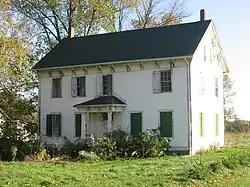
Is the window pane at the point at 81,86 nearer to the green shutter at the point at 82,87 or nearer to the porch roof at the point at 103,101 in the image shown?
the green shutter at the point at 82,87

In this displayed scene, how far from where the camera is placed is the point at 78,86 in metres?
33.9

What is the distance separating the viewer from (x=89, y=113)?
3259cm

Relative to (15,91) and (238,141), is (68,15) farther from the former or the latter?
(238,141)

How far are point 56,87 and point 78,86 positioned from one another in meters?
2.02

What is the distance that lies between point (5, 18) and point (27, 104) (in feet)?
57.1

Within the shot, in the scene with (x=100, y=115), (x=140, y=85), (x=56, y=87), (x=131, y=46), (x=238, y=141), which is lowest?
(x=238, y=141)

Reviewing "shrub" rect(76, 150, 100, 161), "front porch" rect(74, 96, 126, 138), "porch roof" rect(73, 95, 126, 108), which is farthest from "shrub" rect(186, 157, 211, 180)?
"porch roof" rect(73, 95, 126, 108)

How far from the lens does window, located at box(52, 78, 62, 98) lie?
34.8 m

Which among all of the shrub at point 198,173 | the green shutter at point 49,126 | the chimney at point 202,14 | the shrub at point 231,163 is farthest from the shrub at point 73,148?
the shrub at point 198,173

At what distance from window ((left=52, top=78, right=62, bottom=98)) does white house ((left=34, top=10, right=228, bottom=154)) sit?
0.07 m

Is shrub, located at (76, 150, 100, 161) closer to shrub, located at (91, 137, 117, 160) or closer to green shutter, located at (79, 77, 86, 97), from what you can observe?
shrub, located at (91, 137, 117, 160)

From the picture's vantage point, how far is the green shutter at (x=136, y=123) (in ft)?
100

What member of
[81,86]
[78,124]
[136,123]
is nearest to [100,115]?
[78,124]

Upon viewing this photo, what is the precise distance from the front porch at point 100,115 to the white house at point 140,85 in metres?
0.06
